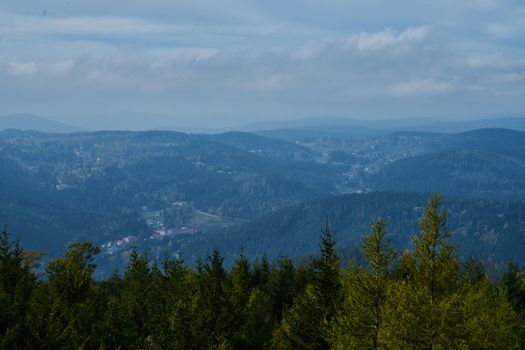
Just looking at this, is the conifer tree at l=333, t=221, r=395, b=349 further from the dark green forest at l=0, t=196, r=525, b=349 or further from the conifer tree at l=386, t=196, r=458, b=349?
the conifer tree at l=386, t=196, r=458, b=349


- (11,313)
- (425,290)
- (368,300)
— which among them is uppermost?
(425,290)

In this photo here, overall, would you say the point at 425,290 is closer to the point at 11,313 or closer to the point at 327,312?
the point at 327,312

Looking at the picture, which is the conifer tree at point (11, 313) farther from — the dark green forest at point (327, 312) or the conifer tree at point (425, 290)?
the conifer tree at point (425, 290)

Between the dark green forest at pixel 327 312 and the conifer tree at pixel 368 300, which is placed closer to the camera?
the dark green forest at pixel 327 312

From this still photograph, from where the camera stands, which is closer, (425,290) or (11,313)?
(425,290)

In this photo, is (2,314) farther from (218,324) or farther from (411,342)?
(411,342)

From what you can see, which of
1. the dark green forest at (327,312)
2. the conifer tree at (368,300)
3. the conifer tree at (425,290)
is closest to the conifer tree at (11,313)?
the dark green forest at (327,312)

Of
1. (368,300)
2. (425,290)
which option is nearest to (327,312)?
(368,300)

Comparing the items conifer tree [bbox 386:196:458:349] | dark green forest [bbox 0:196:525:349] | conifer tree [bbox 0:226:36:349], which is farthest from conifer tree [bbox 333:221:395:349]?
conifer tree [bbox 0:226:36:349]

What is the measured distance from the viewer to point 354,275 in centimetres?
3241

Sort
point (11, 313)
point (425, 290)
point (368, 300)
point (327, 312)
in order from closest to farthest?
1. point (425, 290)
2. point (368, 300)
3. point (11, 313)
4. point (327, 312)

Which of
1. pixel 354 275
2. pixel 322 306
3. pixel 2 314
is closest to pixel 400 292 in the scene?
pixel 354 275

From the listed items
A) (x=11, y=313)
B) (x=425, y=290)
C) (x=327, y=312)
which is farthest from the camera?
(x=327, y=312)

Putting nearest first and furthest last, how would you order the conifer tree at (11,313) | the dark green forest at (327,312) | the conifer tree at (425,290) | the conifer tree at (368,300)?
the conifer tree at (425,290), the dark green forest at (327,312), the conifer tree at (368,300), the conifer tree at (11,313)
